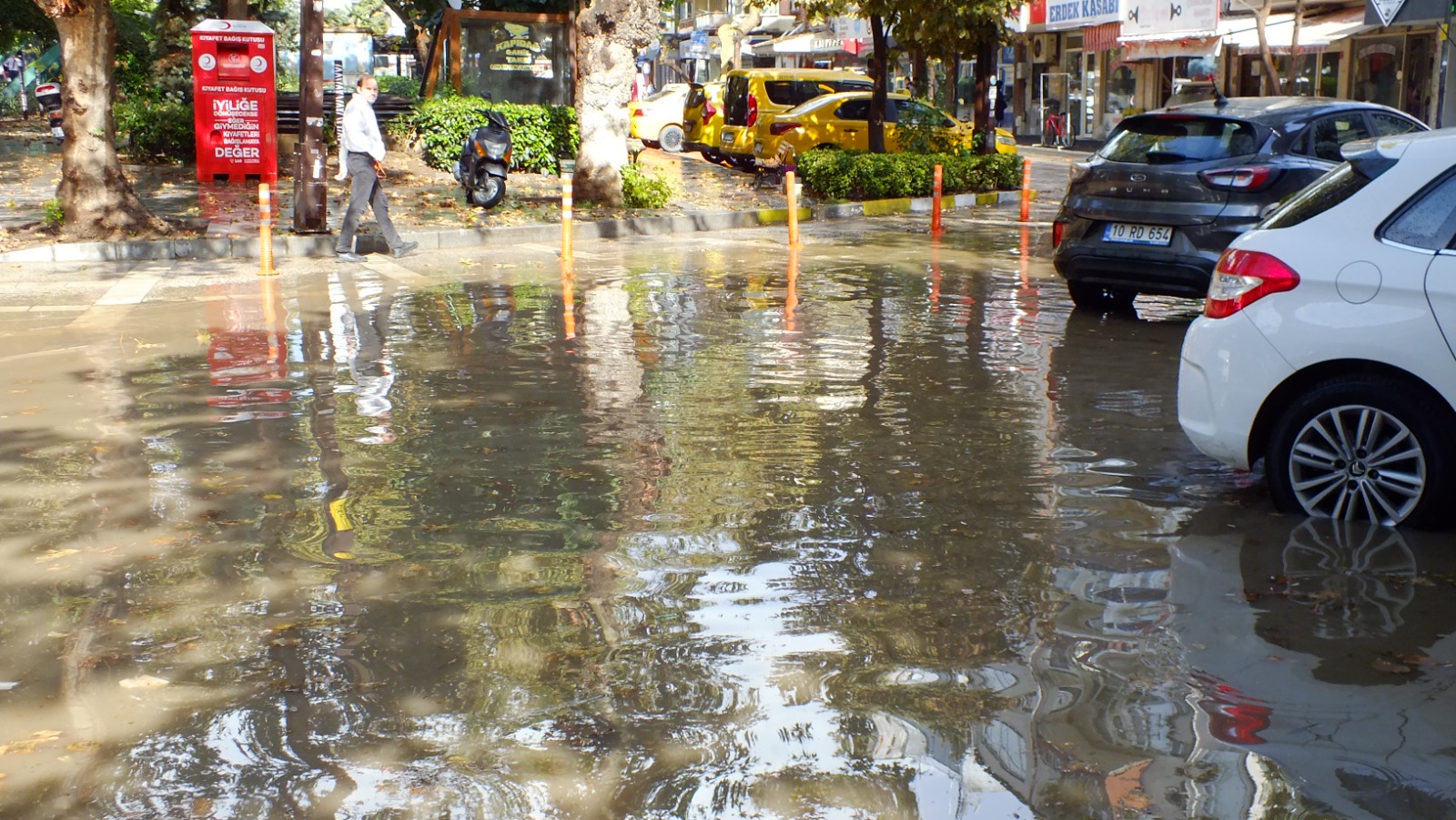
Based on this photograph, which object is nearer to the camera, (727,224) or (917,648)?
(917,648)

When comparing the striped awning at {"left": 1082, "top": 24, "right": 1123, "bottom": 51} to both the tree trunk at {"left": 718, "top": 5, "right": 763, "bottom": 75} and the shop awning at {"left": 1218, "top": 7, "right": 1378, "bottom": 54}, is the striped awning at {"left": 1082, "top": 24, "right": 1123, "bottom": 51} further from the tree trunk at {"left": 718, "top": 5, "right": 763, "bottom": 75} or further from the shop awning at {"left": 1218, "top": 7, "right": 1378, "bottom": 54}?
the tree trunk at {"left": 718, "top": 5, "right": 763, "bottom": 75}

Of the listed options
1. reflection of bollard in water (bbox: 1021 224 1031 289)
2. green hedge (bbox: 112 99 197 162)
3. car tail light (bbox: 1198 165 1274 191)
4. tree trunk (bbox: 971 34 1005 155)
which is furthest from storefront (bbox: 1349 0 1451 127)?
green hedge (bbox: 112 99 197 162)

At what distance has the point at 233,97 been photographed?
68.8ft

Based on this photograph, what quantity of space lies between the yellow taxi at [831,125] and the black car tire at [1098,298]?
13.9 metres

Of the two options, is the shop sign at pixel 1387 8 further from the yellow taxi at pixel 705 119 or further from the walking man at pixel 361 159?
the walking man at pixel 361 159

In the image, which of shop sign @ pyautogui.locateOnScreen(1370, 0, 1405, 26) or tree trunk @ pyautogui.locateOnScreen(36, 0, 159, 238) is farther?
shop sign @ pyautogui.locateOnScreen(1370, 0, 1405, 26)

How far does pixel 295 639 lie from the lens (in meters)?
4.90

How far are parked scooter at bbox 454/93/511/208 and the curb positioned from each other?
1.36 meters

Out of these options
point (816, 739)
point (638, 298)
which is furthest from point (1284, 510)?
point (638, 298)

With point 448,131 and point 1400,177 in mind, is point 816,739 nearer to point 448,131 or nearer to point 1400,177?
point 1400,177

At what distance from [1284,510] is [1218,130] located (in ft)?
18.0

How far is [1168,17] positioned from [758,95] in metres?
14.6

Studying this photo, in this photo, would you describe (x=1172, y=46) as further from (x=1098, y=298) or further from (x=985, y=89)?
(x=1098, y=298)

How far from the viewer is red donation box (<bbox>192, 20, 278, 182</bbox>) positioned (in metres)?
20.8
